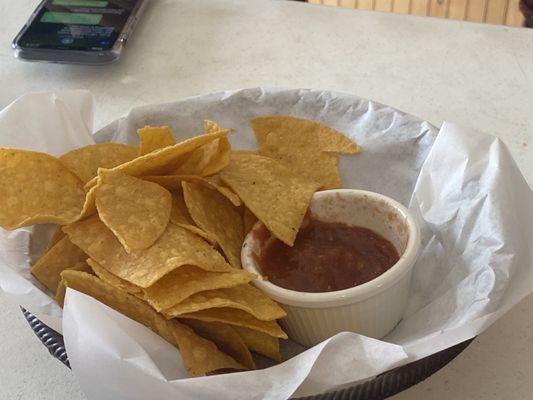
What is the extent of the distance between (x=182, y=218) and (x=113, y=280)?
15 cm

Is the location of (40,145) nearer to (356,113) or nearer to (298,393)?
(356,113)

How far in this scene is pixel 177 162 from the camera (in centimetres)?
113

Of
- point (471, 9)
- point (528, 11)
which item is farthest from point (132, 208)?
point (471, 9)

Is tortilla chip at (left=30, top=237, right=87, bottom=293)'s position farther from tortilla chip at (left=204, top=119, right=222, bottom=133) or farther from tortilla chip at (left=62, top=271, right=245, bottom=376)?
tortilla chip at (left=204, top=119, right=222, bottom=133)

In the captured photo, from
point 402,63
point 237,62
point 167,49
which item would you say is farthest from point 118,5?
point 402,63

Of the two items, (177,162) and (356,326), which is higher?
(177,162)

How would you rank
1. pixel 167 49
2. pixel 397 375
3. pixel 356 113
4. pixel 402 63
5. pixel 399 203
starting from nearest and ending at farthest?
pixel 397 375 → pixel 399 203 → pixel 356 113 → pixel 402 63 → pixel 167 49

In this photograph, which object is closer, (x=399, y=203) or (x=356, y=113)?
(x=399, y=203)

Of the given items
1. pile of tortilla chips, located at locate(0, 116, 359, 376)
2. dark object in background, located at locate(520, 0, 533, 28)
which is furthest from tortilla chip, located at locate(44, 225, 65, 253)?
dark object in background, located at locate(520, 0, 533, 28)

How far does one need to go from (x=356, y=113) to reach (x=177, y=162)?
0.30 metres

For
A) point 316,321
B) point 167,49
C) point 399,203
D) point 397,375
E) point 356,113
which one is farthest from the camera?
point 167,49

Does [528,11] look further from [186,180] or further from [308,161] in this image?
[186,180]

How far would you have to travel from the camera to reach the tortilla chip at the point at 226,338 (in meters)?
0.99

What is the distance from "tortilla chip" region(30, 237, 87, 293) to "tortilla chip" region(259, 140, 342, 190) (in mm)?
344
